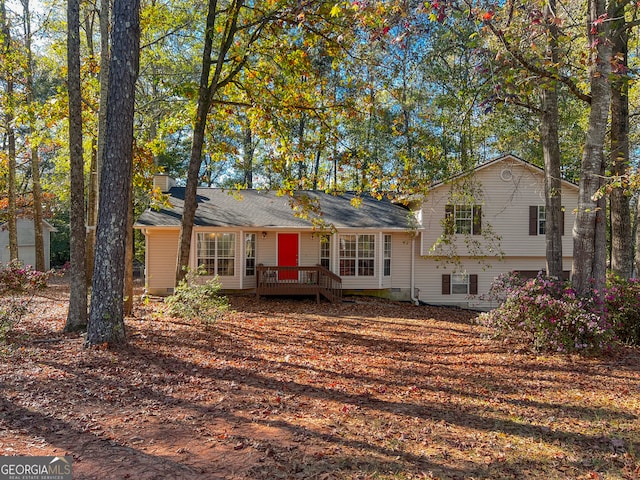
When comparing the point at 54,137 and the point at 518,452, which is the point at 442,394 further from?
the point at 54,137

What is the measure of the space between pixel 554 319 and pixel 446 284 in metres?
9.60

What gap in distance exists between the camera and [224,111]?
1168 centimetres

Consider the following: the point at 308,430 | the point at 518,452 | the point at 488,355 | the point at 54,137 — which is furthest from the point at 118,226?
the point at 54,137

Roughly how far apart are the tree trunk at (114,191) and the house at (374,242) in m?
7.97

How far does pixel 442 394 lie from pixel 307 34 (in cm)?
823

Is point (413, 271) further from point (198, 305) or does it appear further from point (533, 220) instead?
point (198, 305)

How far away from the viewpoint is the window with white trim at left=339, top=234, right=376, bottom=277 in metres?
16.0

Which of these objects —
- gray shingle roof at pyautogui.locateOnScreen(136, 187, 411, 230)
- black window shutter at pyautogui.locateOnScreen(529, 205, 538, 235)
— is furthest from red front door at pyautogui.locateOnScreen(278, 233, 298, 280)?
black window shutter at pyautogui.locateOnScreen(529, 205, 538, 235)

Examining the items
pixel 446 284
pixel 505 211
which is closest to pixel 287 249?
pixel 446 284

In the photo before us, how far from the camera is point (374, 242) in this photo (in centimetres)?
1605

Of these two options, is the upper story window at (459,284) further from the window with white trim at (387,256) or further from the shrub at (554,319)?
the shrub at (554,319)

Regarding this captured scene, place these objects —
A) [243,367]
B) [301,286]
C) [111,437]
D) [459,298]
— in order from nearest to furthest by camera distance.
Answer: [111,437]
[243,367]
[301,286]
[459,298]

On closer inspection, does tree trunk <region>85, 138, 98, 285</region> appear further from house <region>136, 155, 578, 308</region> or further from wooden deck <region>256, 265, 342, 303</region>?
wooden deck <region>256, 265, 342, 303</region>

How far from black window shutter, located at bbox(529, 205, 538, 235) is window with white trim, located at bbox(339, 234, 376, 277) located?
6.48 meters
